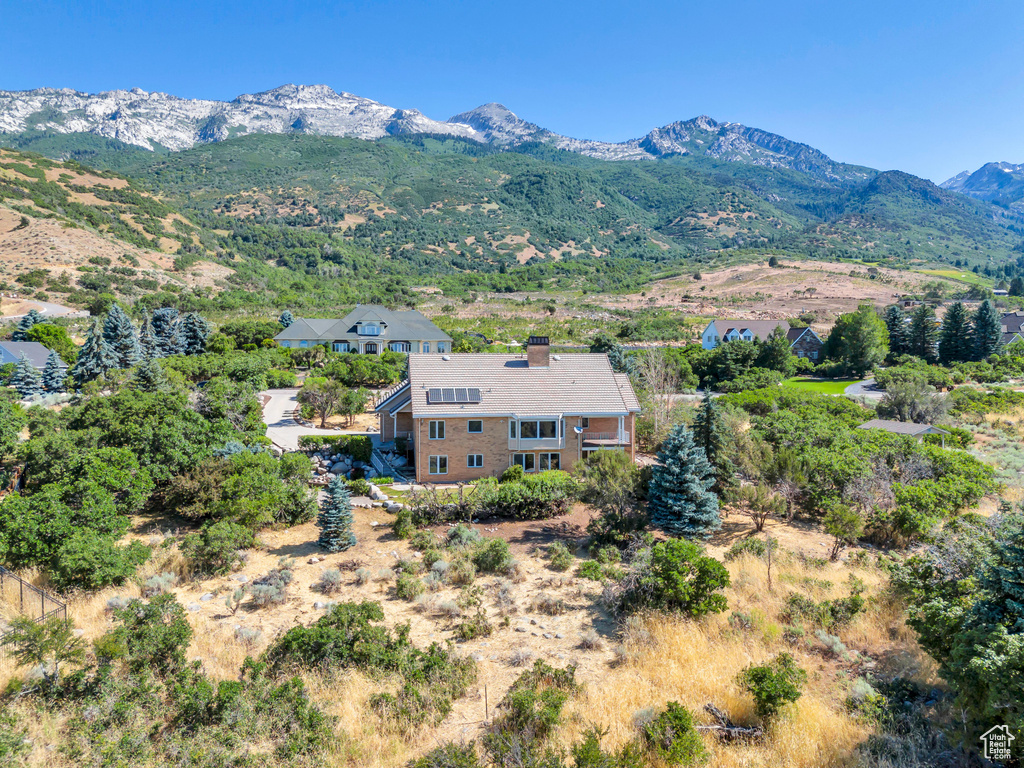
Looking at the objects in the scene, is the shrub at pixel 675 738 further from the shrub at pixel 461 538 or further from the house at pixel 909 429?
the house at pixel 909 429

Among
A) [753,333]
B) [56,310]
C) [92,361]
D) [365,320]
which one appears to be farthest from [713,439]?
[56,310]

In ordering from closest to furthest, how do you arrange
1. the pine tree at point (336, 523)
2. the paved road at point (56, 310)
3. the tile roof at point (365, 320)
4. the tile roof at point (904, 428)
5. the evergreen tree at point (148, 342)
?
1. the pine tree at point (336, 523)
2. the tile roof at point (904, 428)
3. the evergreen tree at point (148, 342)
4. the tile roof at point (365, 320)
5. the paved road at point (56, 310)

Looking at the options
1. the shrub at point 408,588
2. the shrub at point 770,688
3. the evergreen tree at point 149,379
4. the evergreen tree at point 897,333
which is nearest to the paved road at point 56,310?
the evergreen tree at point 149,379

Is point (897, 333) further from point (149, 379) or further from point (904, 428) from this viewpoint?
point (149, 379)

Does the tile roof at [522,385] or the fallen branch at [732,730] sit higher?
the tile roof at [522,385]

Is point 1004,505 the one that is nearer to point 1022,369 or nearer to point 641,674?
point 641,674

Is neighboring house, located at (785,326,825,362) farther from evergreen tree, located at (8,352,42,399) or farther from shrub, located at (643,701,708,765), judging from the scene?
evergreen tree, located at (8,352,42,399)
